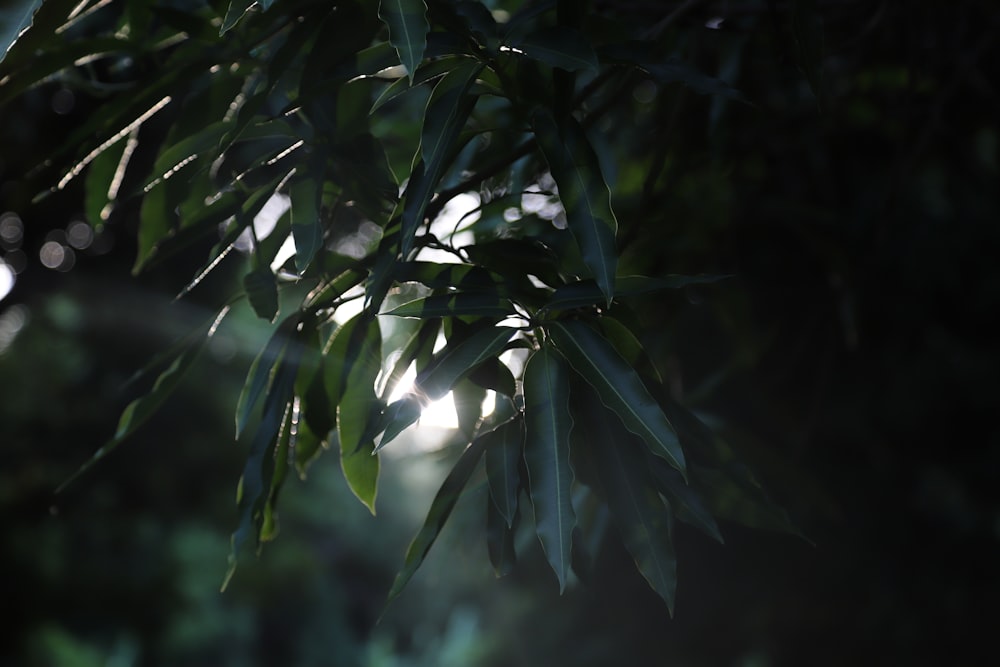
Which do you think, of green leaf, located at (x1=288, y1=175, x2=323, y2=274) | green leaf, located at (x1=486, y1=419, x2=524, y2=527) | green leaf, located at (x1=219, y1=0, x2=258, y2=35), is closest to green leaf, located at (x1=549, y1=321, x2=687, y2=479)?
green leaf, located at (x1=486, y1=419, x2=524, y2=527)

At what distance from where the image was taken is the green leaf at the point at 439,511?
2.33 feet

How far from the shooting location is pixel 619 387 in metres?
0.64

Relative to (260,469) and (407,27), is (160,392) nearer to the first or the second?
(260,469)

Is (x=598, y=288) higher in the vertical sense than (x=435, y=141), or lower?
lower

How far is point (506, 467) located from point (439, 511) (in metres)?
0.08

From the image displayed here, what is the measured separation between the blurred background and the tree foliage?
0.16 meters

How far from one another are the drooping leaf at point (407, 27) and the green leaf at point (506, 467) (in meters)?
0.32

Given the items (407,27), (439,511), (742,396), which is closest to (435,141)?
(407,27)

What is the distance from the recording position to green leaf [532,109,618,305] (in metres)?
0.64

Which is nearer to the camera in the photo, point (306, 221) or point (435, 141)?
point (435, 141)

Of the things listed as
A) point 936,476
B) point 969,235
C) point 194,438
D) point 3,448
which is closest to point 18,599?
point 3,448

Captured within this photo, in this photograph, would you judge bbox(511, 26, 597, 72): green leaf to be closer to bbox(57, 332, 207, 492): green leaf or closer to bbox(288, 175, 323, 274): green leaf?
bbox(288, 175, 323, 274): green leaf

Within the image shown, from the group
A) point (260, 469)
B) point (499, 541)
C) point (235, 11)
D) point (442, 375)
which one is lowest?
point (499, 541)

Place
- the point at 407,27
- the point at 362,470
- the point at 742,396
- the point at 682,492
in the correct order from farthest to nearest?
the point at 742,396
the point at 362,470
the point at 682,492
the point at 407,27
